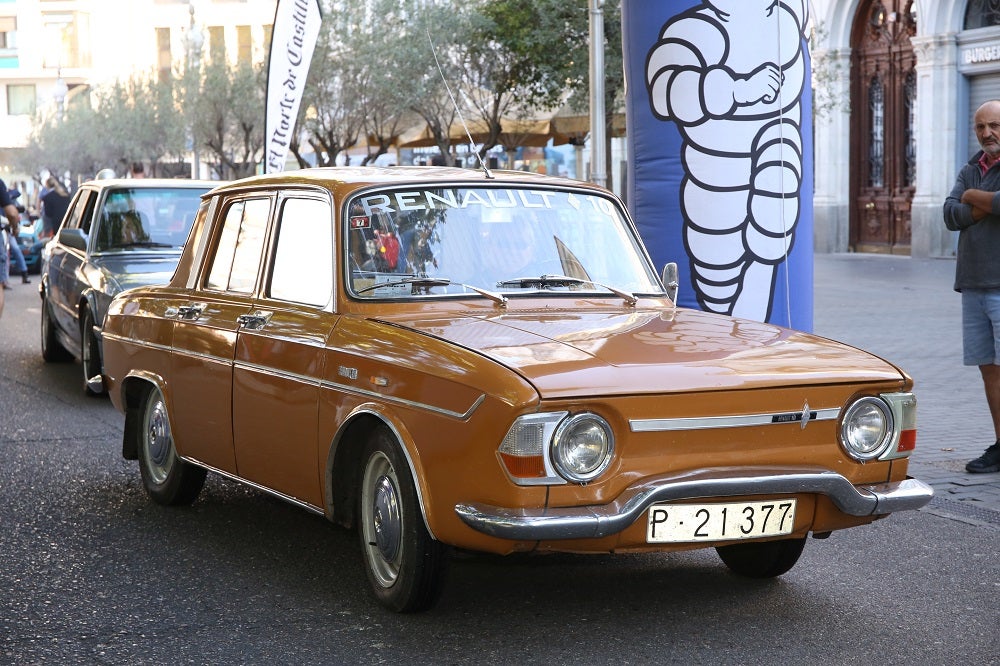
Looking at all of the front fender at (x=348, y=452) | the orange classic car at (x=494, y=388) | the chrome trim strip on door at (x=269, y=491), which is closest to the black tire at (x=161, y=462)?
the orange classic car at (x=494, y=388)

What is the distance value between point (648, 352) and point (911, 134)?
84.8 feet

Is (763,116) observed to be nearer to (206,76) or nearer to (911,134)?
(911,134)

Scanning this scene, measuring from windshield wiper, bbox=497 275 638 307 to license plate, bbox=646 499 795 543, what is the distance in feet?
4.36

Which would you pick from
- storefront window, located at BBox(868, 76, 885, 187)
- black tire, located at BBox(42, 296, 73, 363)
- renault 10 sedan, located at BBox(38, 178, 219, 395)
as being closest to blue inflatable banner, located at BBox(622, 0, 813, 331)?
renault 10 sedan, located at BBox(38, 178, 219, 395)

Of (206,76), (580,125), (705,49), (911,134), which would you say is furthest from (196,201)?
(206,76)

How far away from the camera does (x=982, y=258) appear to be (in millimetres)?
7676

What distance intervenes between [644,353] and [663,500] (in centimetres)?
53

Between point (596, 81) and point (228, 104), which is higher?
point (228, 104)

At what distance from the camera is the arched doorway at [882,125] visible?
29.1 m

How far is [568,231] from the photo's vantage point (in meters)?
5.87

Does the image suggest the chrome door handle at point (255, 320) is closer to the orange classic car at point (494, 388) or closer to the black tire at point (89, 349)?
the orange classic car at point (494, 388)

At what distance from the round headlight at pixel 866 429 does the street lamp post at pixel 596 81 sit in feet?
35.9

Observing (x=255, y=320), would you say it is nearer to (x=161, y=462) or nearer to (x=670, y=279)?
(x=161, y=462)

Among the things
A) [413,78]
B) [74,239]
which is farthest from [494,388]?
[413,78]
